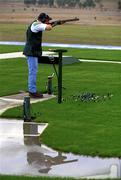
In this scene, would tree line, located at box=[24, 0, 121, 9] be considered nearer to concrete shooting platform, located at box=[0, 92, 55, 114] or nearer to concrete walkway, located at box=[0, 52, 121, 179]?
concrete shooting platform, located at box=[0, 92, 55, 114]

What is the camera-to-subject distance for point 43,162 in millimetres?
7750

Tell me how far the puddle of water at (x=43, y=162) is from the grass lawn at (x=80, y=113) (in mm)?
231

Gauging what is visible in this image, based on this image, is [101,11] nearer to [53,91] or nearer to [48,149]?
[53,91]

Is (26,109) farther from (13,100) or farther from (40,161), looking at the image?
(13,100)

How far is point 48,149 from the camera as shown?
27.5ft

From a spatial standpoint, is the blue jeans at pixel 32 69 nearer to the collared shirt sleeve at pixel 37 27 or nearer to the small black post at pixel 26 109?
the collared shirt sleeve at pixel 37 27

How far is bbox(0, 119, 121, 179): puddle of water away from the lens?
7258mm

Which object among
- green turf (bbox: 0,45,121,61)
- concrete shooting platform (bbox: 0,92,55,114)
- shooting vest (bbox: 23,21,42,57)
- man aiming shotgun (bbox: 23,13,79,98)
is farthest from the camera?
green turf (bbox: 0,45,121,61)

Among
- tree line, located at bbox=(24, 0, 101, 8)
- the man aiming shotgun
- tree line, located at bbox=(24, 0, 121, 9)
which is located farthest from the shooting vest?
tree line, located at bbox=(24, 0, 101, 8)

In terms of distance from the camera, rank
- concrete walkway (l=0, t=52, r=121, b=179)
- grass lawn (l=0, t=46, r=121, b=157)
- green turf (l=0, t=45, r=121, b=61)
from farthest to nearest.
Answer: green turf (l=0, t=45, r=121, b=61) < grass lawn (l=0, t=46, r=121, b=157) < concrete walkway (l=0, t=52, r=121, b=179)

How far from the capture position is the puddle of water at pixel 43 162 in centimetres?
726

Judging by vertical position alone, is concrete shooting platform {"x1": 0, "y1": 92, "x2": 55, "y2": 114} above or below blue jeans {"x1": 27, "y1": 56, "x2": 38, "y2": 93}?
below

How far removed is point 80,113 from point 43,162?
331 centimetres

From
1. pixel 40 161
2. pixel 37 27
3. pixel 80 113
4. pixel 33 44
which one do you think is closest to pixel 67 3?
pixel 33 44
